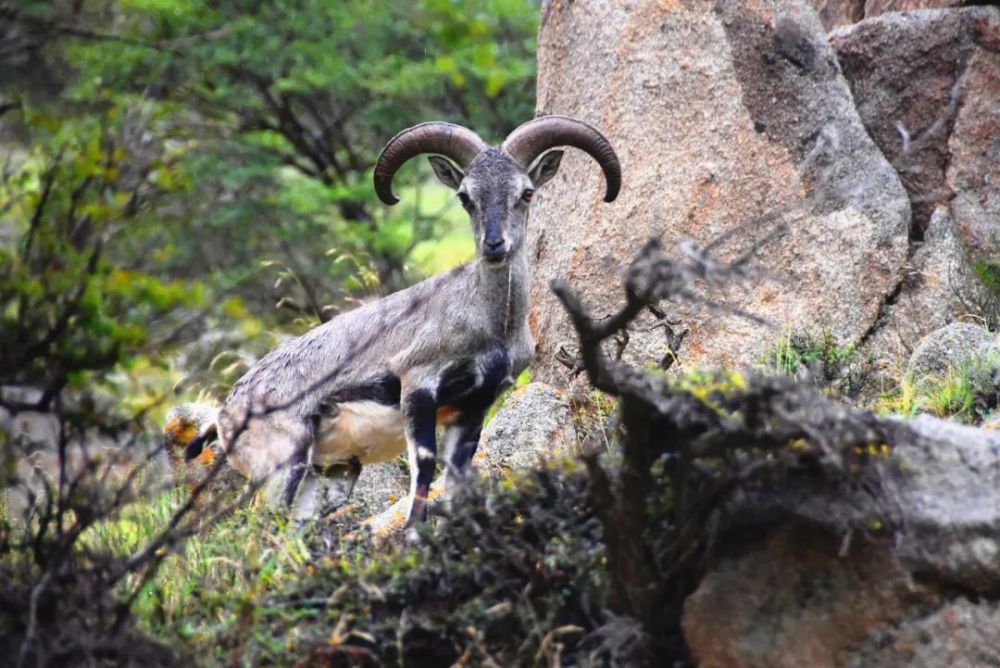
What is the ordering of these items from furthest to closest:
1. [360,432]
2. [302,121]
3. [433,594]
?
[302,121]
[360,432]
[433,594]

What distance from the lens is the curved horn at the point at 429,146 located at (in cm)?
997

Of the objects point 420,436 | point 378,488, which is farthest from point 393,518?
point 378,488

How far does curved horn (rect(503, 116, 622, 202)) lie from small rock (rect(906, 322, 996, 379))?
2431 millimetres

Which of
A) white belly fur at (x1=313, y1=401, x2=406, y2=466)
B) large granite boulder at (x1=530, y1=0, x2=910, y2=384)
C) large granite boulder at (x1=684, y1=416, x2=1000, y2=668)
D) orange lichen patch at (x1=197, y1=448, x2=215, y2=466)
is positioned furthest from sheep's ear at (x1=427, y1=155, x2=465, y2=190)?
large granite boulder at (x1=684, y1=416, x2=1000, y2=668)

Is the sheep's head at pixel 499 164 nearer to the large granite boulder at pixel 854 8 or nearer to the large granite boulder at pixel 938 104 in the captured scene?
the large granite boulder at pixel 938 104

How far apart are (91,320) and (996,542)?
3803 mm

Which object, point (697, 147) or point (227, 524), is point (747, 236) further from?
point (227, 524)

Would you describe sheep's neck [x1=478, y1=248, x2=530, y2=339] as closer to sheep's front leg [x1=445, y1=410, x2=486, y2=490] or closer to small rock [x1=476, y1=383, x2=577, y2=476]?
sheep's front leg [x1=445, y1=410, x2=486, y2=490]

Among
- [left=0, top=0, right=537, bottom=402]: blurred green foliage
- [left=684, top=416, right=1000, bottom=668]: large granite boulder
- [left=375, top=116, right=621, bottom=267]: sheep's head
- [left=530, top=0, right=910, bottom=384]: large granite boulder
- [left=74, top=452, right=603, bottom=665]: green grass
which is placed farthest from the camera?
[left=0, top=0, right=537, bottom=402]: blurred green foliage

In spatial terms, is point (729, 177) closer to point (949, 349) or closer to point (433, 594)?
point (949, 349)

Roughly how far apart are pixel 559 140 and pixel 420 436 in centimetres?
230

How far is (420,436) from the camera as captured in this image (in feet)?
30.7

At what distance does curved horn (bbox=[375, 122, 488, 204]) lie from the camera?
997 centimetres

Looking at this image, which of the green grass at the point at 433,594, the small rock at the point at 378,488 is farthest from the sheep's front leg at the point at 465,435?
the green grass at the point at 433,594
